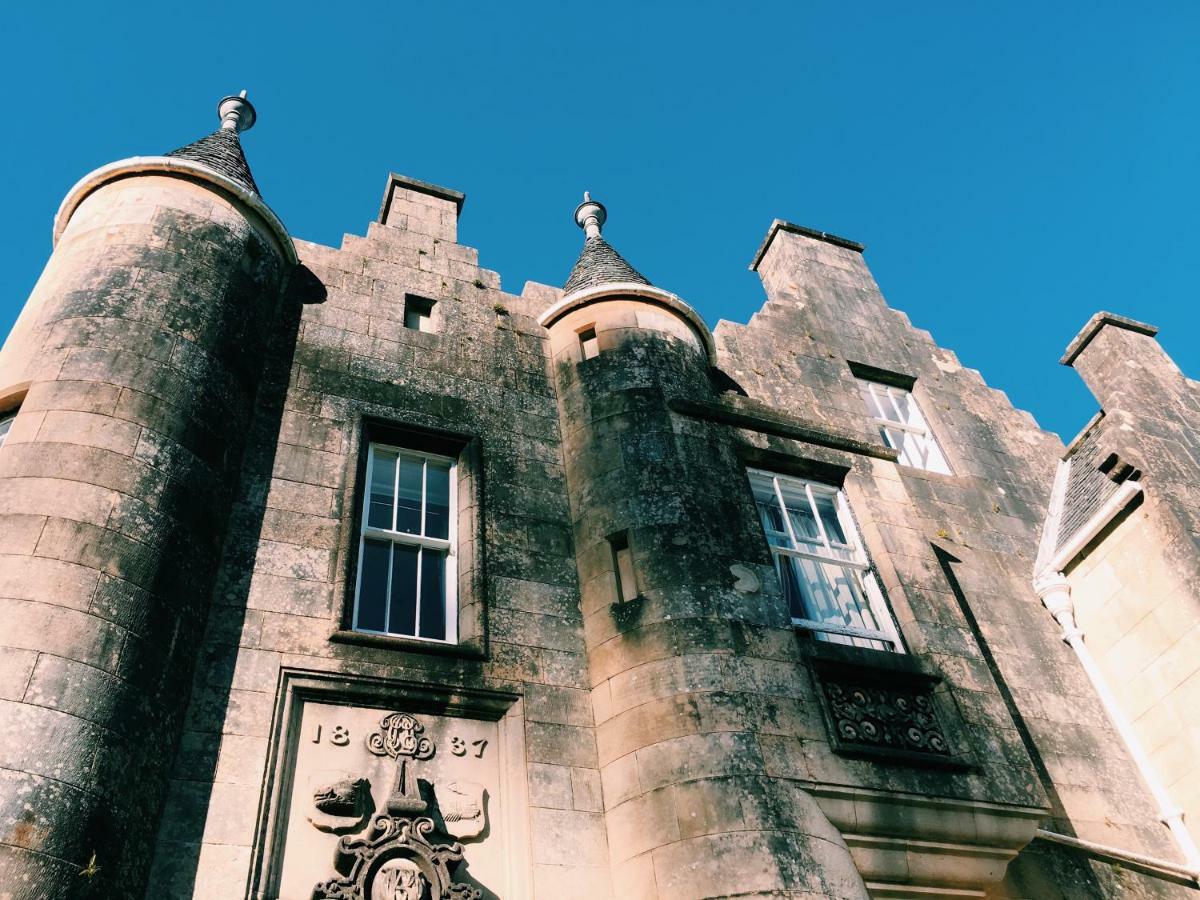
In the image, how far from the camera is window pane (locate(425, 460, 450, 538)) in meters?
9.75

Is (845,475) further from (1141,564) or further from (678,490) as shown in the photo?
(1141,564)

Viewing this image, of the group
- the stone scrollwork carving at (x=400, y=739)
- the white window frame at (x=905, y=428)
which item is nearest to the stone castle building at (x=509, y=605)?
the stone scrollwork carving at (x=400, y=739)

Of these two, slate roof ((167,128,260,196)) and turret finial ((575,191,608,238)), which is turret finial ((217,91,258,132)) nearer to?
slate roof ((167,128,260,196))

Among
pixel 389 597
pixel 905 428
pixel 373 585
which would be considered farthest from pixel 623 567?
pixel 905 428

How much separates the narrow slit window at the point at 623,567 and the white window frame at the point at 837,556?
1635 mm

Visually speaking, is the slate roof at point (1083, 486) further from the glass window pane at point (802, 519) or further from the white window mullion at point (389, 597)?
the white window mullion at point (389, 597)

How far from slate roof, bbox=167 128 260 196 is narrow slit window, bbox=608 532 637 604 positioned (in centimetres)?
563

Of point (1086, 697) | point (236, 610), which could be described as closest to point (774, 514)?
point (1086, 697)

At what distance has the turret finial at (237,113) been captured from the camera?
13.3 m

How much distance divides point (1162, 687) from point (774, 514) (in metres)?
4.56

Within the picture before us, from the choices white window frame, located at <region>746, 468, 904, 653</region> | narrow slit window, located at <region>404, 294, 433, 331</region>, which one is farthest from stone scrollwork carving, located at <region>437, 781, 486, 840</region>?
narrow slit window, located at <region>404, 294, 433, 331</region>

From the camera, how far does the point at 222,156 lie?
11.5 m

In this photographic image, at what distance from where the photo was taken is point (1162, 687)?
35.5 ft

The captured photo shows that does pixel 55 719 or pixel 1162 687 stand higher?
pixel 1162 687
